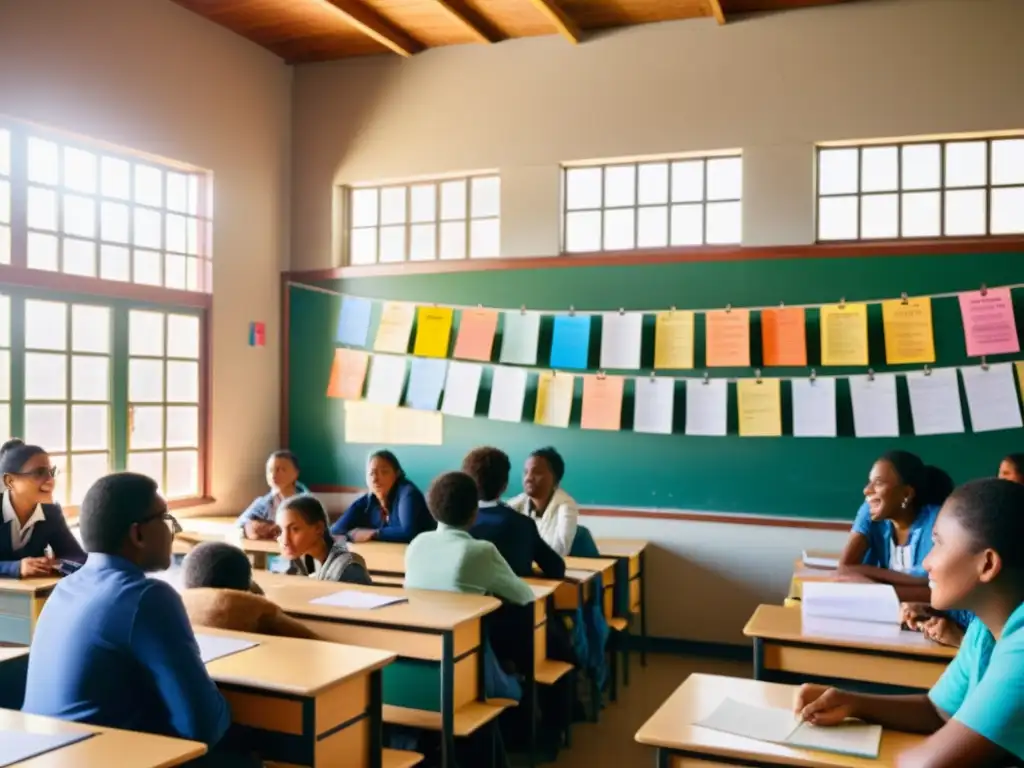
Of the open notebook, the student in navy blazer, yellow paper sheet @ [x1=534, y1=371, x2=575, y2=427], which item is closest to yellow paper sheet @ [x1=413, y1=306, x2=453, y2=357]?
yellow paper sheet @ [x1=534, y1=371, x2=575, y2=427]

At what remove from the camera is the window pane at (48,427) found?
4695 mm

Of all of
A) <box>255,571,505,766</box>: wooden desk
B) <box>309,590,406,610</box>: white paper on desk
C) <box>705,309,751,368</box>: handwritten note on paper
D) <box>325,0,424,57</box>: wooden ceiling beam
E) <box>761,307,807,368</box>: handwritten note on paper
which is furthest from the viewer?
<box>325,0,424,57</box>: wooden ceiling beam

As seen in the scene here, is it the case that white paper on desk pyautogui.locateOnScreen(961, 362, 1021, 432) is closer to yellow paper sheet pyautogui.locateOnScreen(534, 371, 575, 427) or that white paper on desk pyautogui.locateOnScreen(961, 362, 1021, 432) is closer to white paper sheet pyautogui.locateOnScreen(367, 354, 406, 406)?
yellow paper sheet pyautogui.locateOnScreen(534, 371, 575, 427)

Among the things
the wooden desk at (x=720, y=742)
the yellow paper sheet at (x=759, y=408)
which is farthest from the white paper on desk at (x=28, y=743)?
the yellow paper sheet at (x=759, y=408)

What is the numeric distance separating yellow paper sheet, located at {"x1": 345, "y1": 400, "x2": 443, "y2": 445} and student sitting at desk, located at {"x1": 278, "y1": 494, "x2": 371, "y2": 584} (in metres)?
2.32

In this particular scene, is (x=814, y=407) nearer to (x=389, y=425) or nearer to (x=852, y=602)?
(x=852, y=602)

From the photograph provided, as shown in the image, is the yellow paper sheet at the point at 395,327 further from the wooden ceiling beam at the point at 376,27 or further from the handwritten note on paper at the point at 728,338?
the handwritten note on paper at the point at 728,338

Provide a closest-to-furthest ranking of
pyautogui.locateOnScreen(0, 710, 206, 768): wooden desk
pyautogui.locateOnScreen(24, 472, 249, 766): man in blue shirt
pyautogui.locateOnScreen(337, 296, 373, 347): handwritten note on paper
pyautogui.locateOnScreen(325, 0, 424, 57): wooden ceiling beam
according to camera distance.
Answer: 1. pyautogui.locateOnScreen(0, 710, 206, 768): wooden desk
2. pyautogui.locateOnScreen(24, 472, 249, 766): man in blue shirt
3. pyautogui.locateOnScreen(325, 0, 424, 57): wooden ceiling beam
4. pyautogui.locateOnScreen(337, 296, 373, 347): handwritten note on paper

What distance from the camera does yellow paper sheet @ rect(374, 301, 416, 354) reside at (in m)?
5.98

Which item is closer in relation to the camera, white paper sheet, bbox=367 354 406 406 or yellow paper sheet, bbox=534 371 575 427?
yellow paper sheet, bbox=534 371 575 427

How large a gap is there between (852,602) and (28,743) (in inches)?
85.7

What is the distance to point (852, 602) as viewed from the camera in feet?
9.09

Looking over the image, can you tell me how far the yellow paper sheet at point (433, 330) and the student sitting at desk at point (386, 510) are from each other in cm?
121

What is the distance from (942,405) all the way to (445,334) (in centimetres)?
287
